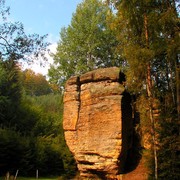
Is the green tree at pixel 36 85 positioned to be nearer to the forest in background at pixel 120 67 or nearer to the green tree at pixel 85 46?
the forest in background at pixel 120 67

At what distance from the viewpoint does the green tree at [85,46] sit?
82.0ft

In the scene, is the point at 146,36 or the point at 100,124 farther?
the point at 100,124

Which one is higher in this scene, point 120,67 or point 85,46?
point 85,46

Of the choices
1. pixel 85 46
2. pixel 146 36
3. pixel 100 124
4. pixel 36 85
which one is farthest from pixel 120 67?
pixel 36 85

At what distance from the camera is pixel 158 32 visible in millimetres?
12250

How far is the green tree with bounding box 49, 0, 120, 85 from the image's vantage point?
24995mm

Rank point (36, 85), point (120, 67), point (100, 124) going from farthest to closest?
point (36, 85) → point (120, 67) → point (100, 124)

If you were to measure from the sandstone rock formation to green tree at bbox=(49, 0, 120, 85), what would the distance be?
754 centimetres

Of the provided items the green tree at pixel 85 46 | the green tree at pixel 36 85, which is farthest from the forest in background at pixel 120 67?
the green tree at pixel 36 85

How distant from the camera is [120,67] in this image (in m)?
24.0

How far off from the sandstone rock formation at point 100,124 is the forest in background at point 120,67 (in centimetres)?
114

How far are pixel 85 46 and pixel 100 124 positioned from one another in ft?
35.0

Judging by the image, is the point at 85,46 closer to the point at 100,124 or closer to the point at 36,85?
the point at 100,124

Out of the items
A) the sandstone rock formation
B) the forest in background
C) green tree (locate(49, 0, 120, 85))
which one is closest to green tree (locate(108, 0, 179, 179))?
the forest in background
